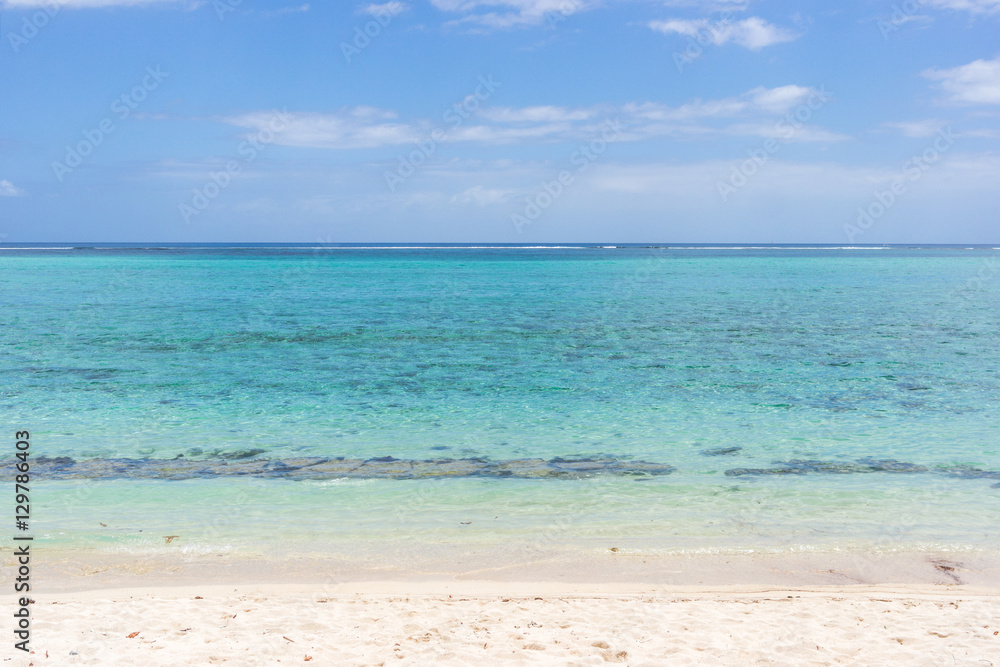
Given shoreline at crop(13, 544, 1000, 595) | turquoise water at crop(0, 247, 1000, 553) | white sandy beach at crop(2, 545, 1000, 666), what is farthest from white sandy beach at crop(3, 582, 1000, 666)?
turquoise water at crop(0, 247, 1000, 553)

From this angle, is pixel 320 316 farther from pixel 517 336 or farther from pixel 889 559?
pixel 889 559

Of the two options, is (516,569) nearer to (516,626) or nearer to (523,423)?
(516,626)

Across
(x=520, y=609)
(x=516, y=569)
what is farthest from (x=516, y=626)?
(x=516, y=569)

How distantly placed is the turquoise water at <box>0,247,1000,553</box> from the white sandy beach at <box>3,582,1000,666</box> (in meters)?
1.14

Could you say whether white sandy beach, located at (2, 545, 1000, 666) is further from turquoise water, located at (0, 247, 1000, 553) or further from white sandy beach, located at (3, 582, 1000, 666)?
turquoise water, located at (0, 247, 1000, 553)

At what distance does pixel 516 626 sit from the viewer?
5434 millimetres

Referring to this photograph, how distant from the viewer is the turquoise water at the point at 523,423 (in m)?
7.82

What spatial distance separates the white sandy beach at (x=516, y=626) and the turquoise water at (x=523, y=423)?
1137 millimetres

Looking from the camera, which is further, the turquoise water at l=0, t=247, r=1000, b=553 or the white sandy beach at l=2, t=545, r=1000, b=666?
the turquoise water at l=0, t=247, r=1000, b=553

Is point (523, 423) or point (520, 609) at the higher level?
point (523, 423)

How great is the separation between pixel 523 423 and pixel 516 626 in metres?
6.75

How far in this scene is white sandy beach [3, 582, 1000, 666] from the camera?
4.90m

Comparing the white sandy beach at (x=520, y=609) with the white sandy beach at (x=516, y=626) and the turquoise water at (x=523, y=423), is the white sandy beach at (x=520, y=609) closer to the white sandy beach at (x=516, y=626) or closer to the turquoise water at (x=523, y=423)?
the white sandy beach at (x=516, y=626)

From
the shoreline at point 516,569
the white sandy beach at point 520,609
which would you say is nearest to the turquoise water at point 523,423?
the shoreline at point 516,569
